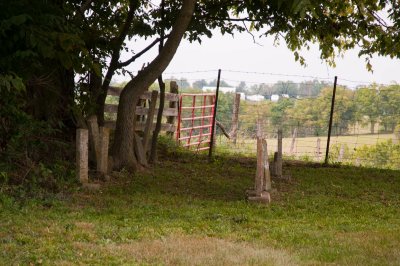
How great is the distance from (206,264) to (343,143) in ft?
50.0

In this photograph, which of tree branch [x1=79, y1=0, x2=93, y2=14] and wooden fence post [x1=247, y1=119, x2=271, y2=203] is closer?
wooden fence post [x1=247, y1=119, x2=271, y2=203]

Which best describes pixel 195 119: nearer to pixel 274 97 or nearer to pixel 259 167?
pixel 274 97

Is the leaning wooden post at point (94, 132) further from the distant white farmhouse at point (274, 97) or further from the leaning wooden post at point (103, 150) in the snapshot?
the distant white farmhouse at point (274, 97)

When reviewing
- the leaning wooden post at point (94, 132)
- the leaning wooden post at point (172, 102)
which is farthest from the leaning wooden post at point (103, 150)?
the leaning wooden post at point (172, 102)

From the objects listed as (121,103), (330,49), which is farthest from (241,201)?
(330,49)

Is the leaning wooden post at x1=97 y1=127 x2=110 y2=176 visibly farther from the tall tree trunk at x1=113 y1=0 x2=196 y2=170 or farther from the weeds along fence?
the weeds along fence

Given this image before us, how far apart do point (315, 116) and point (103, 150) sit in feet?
35.5

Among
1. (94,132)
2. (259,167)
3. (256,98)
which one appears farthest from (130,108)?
(256,98)

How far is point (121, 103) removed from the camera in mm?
13492

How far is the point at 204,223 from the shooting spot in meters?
9.08

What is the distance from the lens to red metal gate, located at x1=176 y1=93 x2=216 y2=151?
758 inches

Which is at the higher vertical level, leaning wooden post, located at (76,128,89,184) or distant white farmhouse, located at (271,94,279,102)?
distant white farmhouse, located at (271,94,279,102)

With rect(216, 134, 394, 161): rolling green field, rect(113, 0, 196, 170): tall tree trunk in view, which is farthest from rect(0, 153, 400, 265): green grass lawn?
rect(216, 134, 394, 161): rolling green field

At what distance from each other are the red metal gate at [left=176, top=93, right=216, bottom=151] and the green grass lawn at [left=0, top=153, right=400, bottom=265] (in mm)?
4896
